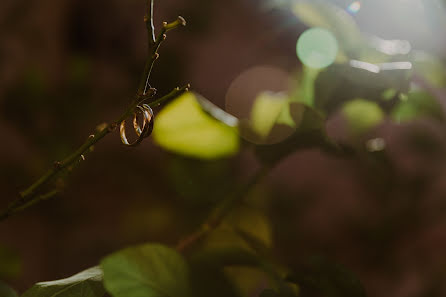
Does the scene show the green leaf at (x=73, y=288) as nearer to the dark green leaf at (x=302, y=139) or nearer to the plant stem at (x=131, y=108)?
the plant stem at (x=131, y=108)

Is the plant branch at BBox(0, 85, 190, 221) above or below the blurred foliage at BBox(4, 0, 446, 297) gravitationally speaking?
above

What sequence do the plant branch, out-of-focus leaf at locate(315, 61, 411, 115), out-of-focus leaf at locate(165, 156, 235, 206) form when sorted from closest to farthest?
1. the plant branch
2. out-of-focus leaf at locate(315, 61, 411, 115)
3. out-of-focus leaf at locate(165, 156, 235, 206)

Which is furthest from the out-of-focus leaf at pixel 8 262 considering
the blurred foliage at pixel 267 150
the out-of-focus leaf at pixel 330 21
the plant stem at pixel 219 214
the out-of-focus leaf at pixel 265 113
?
the out-of-focus leaf at pixel 330 21

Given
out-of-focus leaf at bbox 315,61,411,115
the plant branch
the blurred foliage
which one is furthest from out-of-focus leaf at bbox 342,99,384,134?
the plant branch

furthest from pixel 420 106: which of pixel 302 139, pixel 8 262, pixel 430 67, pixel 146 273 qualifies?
pixel 8 262

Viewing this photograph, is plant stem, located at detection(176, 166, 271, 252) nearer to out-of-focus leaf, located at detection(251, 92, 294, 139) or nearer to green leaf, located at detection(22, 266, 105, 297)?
out-of-focus leaf, located at detection(251, 92, 294, 139)

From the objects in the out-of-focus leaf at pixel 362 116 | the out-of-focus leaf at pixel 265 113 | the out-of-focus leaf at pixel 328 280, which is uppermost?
the out-of-focus leaf at pixel 265 113
